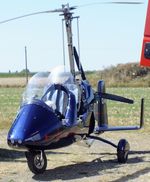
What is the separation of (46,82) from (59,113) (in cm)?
77

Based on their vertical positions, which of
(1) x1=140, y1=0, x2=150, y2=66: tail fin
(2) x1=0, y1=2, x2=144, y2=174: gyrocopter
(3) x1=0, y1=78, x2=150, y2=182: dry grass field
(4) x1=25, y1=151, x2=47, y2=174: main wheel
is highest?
(1) x1=140, y1=0, x2=150, y2=66: tail fin

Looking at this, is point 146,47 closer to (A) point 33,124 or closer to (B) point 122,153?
(A) point 33,124

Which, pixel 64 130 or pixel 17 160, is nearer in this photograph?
pixel 64 130

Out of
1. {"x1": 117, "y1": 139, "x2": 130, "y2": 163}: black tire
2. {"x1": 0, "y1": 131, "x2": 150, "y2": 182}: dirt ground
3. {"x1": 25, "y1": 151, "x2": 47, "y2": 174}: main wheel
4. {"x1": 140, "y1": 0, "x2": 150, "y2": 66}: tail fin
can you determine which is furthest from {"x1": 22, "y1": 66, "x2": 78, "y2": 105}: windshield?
{"x1": 140, "y1": 0, "x2": 150, "y2": 66}: tail fin

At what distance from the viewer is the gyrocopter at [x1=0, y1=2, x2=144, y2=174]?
9344 millimetres

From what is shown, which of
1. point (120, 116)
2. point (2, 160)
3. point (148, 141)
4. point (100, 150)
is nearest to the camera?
point (2, 160)

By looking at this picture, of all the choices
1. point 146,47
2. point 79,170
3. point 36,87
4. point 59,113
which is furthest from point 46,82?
point 146,47

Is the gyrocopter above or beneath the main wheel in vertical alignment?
above

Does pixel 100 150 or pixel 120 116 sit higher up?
pixel 100 150

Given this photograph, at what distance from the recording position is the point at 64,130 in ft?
32.7

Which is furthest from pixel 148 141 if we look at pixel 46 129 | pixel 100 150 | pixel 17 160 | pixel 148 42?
pixel 148 42

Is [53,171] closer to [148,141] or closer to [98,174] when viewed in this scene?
[98,174]

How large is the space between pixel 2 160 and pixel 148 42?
16.0 ft

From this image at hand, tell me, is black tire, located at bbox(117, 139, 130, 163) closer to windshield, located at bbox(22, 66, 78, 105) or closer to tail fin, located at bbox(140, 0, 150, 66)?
windshield, located at bbox(22, 66, 78, 105)
